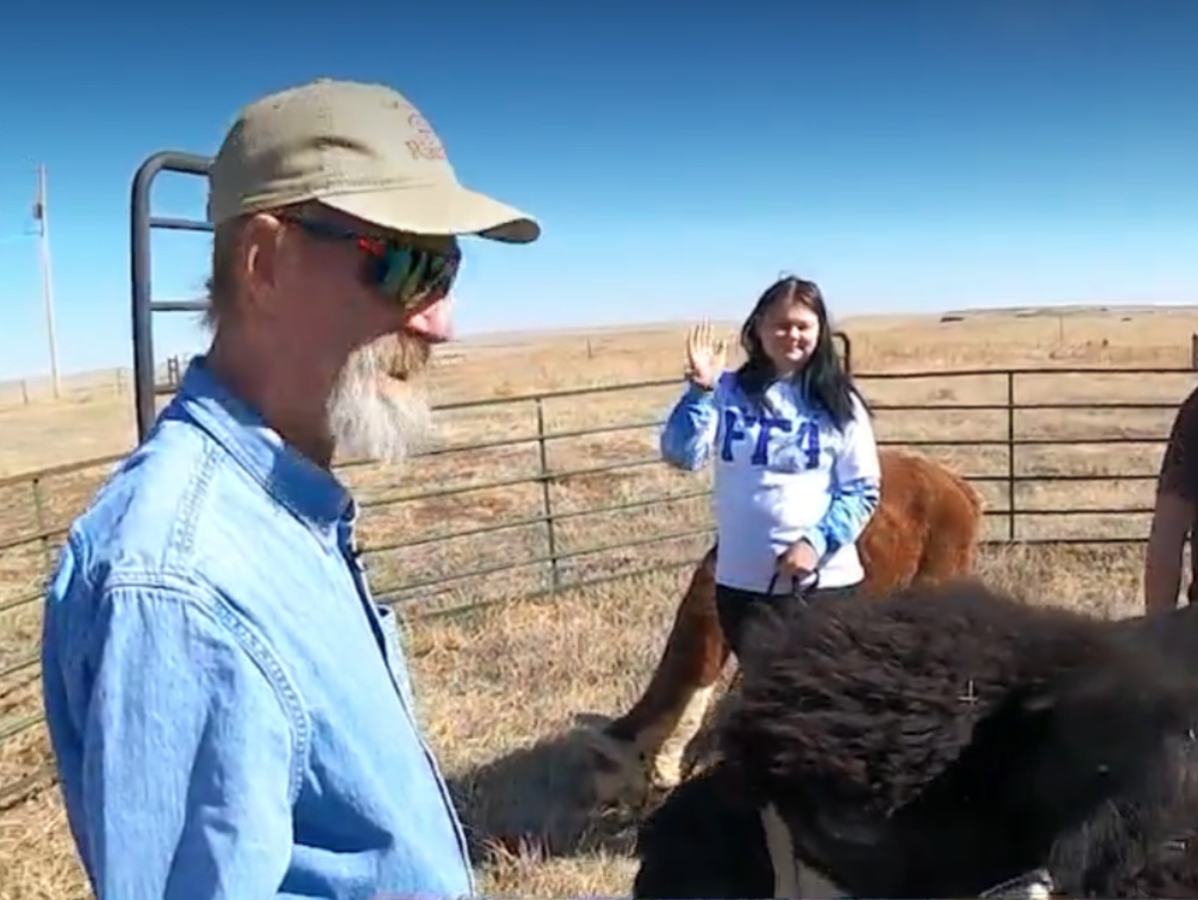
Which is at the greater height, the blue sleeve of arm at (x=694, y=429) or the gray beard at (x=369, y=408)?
the gray beard at (x=369, y=408)

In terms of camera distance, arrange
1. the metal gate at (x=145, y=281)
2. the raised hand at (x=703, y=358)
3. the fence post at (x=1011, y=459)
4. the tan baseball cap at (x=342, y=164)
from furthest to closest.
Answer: the fence post at (x=1011, y=459), the raised hand at (x=703, y=358), the metal gate at (x=145, y=281), the tan baseball cap at (x=342, y=164)

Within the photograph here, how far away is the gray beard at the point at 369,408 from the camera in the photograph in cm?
140

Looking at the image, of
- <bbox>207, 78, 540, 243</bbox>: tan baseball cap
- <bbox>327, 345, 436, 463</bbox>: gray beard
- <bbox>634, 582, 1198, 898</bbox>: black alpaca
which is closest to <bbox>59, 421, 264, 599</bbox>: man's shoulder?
<bbox>327, 345, 436, 463</bbox>: gray beard

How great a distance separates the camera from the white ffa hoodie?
13.4ft

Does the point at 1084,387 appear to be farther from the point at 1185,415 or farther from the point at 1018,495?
the point at 1185,415

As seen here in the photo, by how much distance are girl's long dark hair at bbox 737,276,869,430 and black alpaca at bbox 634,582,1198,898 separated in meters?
2.10

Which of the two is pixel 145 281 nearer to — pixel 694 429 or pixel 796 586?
pixel 694 429

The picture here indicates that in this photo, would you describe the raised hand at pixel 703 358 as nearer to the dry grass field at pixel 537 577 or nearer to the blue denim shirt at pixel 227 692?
the dry grass field at pixel 537 577

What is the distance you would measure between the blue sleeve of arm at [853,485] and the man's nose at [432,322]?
9.11 feet

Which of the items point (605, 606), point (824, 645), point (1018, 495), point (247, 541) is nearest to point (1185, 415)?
point (824, 645)

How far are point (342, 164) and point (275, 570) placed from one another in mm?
410

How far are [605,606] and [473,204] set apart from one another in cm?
675

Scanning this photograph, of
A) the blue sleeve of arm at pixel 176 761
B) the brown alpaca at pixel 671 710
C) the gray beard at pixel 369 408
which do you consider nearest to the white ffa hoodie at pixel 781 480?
the brown alpaca at pixel 671 710

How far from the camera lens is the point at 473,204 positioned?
1.40m
